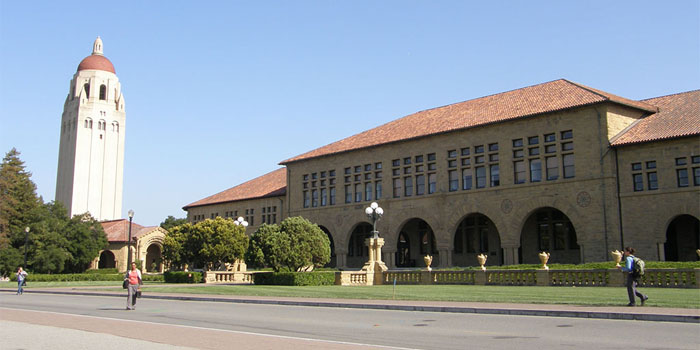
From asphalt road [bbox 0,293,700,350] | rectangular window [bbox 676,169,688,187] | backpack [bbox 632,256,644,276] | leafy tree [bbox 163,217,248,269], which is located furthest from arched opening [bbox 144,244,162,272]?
backpack [bbox 632,256,644,276]

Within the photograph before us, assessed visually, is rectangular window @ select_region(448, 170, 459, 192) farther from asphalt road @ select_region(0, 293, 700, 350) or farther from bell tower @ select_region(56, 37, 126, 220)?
bell tower @ select_region(56, 37, 126, 220)

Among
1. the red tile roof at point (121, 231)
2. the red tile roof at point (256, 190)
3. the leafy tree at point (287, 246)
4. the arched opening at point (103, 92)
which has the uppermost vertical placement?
the arched opening at point (103, 92)

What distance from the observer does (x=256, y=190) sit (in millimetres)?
67188

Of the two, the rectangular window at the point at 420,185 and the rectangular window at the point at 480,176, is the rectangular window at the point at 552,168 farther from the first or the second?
the rectangular window at the point at 420,185

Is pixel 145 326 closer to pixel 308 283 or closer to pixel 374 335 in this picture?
pixel 374 335

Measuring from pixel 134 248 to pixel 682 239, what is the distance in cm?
5571

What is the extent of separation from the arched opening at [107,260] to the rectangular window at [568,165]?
56.8 m

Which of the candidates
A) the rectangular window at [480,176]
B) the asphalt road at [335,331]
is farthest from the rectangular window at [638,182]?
the asphalt road at [335,331]

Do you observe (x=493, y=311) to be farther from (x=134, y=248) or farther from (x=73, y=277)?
(x=134, y=248)

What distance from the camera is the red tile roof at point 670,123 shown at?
3581 cm

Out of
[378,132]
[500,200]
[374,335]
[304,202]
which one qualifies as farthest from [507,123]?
[374,335]

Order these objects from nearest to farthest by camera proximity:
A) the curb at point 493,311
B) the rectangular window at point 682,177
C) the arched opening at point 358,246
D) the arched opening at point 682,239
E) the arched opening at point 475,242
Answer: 1. the curb at point 493,311
2. the rectangular window at point 682,177
3. the arched opening at point 682,239
4. the arched opening at point 475,242
5. the arched opening at point 358,246

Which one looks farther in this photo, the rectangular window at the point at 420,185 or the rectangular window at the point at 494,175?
the rectangular window at the point at 420,185

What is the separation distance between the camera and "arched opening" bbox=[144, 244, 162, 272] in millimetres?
76875
